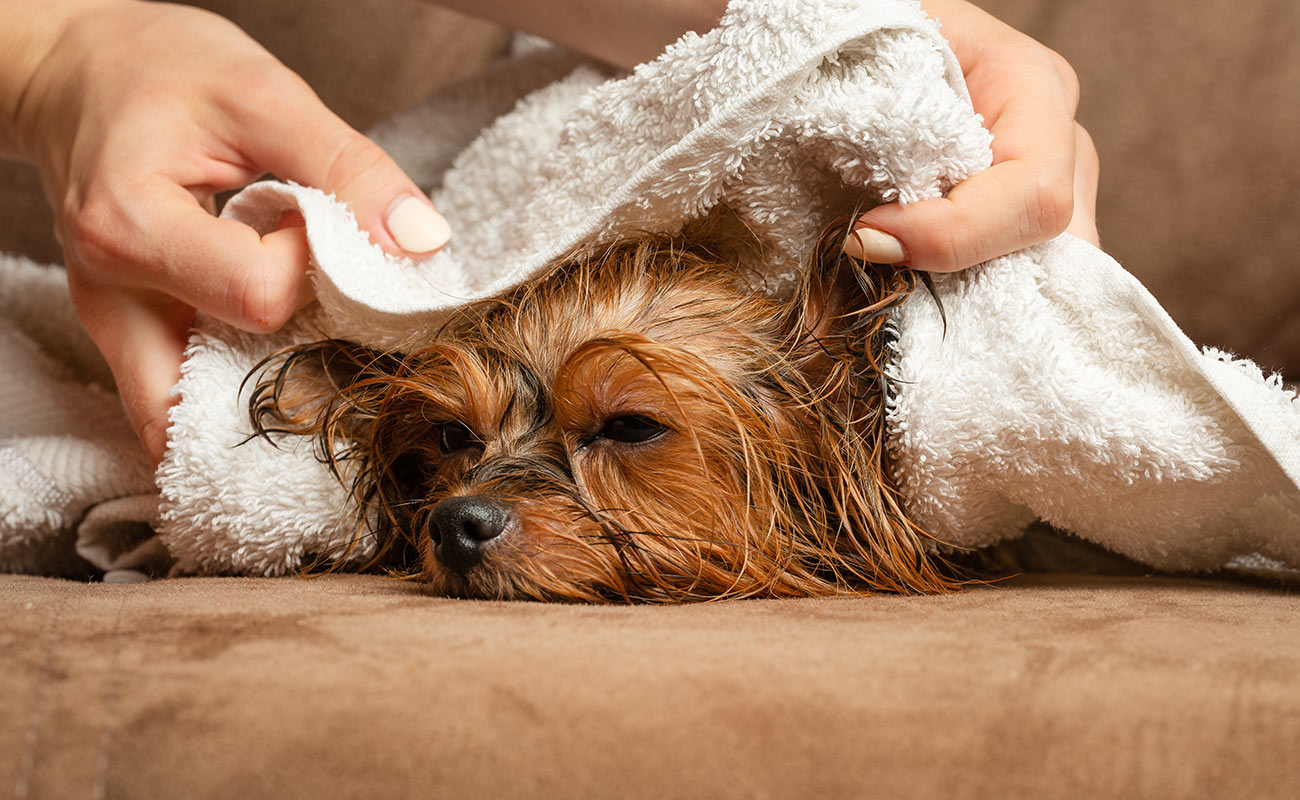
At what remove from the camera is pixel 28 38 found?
6.31ft

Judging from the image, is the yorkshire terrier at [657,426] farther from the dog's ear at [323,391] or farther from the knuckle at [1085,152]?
the knuckle at [1085,152]

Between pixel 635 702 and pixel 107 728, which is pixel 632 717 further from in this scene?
pixel 107 728

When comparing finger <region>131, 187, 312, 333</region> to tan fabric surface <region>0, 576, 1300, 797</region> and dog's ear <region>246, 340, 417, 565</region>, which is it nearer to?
dog's ear <region>246, 340, 417, 565</region>

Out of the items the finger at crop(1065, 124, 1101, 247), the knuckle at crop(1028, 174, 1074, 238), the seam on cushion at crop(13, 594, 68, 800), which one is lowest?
the seam on cushion at crop(13, 594, 68, 800)

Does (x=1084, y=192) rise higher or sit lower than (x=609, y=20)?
lower

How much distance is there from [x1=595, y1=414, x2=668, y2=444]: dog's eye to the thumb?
0.43 metres

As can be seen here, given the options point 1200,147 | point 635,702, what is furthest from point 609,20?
point 635,702

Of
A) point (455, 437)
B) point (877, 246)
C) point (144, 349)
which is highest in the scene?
point (877, 246)

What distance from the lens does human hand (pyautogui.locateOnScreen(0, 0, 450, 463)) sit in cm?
155

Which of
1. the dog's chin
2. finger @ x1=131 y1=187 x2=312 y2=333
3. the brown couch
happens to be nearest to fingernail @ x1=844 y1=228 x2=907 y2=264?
the brown couch

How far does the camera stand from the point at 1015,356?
4.46 ft

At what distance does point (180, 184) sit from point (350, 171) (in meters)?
0.29

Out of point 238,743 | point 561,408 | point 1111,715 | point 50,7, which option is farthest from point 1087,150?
point 50,7

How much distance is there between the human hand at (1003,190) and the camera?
132cm
